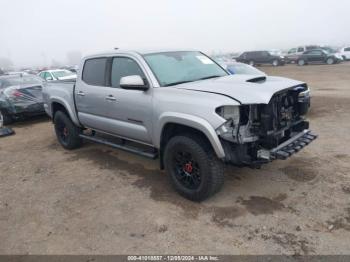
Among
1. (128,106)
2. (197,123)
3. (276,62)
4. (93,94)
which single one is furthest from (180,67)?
(276,62)

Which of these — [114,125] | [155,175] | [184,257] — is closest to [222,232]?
[184,257]

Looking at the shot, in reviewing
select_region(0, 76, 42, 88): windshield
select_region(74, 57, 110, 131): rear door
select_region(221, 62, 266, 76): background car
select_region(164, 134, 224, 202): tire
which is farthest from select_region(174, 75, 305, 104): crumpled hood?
select_region(0, 76, 42, 88): windshield

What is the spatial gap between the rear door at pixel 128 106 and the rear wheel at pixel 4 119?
5.98 metres

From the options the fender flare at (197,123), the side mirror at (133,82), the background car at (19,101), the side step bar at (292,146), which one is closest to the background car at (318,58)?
the background car at (19,101)

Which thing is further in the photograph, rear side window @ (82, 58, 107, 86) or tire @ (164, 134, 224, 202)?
rear side window @ (82, 58, 107, 86)

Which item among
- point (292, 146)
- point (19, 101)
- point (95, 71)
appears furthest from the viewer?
point (19, 101)

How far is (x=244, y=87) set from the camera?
370cm

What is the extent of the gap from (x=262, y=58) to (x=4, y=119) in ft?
95.5

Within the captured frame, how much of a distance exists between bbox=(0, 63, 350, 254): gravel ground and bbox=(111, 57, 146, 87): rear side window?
1.48m

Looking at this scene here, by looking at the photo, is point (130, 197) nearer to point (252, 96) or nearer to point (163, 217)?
point (163, 217)

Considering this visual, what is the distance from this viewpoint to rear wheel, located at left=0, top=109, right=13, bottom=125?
375 inches

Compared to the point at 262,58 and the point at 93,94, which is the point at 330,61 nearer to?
the point at 262,58

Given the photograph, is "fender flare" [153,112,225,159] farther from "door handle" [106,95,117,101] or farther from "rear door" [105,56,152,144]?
"door handle" [106,95,117,101]

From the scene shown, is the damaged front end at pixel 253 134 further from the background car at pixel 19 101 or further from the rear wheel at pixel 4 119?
the rear wheel at pixel 4 119
